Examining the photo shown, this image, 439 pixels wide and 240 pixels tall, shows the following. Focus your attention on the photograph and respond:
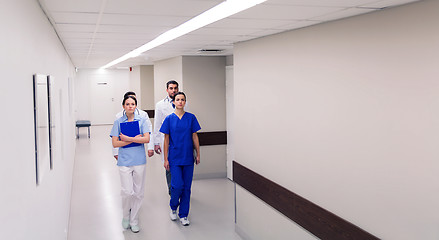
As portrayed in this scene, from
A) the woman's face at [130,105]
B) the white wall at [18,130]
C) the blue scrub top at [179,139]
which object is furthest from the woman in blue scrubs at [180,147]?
the white wall at [18,130]

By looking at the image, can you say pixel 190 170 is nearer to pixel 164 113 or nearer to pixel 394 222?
pixel 164 113

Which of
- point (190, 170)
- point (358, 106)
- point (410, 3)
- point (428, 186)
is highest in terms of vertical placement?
point (410, 3)

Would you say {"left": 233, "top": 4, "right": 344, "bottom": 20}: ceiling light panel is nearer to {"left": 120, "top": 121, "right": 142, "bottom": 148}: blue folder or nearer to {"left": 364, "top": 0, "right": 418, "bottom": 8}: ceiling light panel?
{"left": 364, "top": 0, "right": 418, "bottom": 8}: ceiling light panel

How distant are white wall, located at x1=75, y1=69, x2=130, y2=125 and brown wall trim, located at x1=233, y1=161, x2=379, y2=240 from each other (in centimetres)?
1368

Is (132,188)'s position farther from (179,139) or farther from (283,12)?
(283,12)

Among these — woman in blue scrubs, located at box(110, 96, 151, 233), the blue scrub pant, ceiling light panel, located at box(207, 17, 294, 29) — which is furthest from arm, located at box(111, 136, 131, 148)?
ceiling light panel, located at box(207, 17, 294, 29)

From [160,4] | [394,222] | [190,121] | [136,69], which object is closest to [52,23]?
[160,4]

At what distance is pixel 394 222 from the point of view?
2400 millimetres

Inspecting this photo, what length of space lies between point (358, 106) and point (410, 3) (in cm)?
73

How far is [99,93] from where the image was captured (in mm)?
17188

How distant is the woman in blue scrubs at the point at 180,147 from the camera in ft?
15.5

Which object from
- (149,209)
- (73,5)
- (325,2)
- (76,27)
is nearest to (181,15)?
(73,5)

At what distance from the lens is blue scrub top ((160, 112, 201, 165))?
4715 millimetres

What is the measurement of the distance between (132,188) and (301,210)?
2091 millimetres
